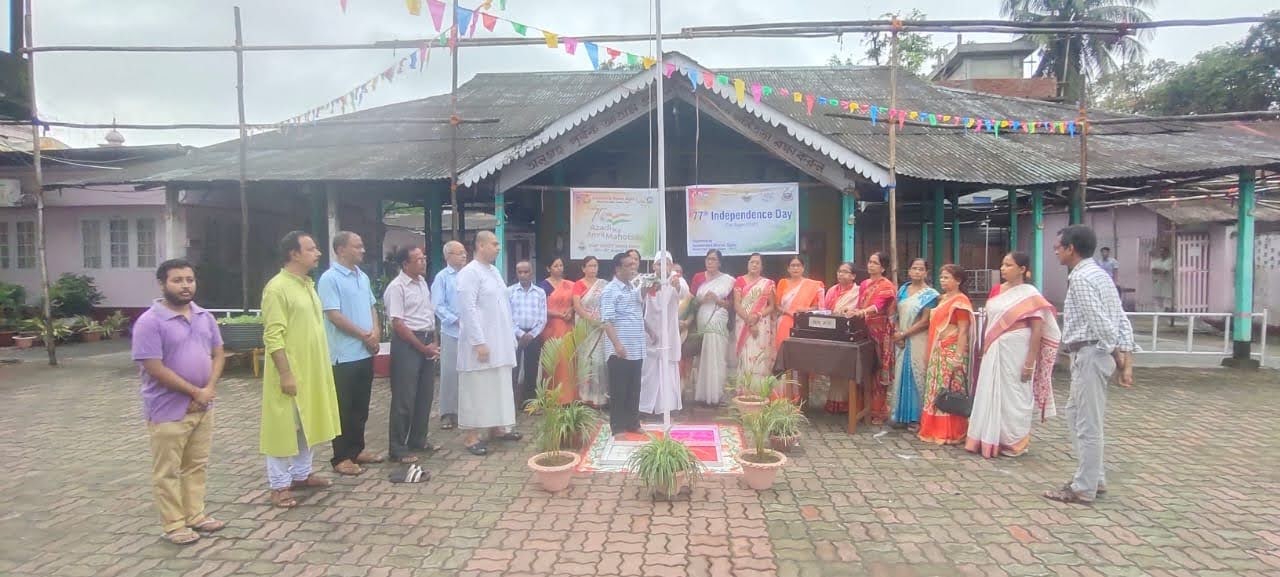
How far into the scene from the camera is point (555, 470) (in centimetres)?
418

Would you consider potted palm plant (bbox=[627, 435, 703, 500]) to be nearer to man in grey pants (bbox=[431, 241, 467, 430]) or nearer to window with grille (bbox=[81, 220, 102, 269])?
man in grey pants (bbox=[431, 241, 467, 430])

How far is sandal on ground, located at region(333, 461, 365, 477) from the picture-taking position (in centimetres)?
464

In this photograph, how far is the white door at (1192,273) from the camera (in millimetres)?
13703

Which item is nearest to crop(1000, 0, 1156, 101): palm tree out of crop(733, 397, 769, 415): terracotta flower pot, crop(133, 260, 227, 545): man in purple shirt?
crop(733, 397, 769, 415): terracotta flower pot

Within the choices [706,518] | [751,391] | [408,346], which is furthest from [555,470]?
[751,391]

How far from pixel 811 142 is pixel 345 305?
16.8 feet

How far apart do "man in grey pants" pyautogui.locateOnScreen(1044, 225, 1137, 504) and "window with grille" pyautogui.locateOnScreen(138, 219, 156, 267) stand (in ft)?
51.4

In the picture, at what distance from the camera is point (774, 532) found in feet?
12.1

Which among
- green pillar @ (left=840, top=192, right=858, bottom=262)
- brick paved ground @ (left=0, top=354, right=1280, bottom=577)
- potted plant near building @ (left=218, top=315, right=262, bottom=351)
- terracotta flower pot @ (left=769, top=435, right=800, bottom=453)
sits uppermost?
green pillar @ (left=840, top=192, right=858, bottom=262)

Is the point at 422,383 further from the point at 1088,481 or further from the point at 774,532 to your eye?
the point at 1088,481

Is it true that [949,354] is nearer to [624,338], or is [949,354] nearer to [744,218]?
[624,338]

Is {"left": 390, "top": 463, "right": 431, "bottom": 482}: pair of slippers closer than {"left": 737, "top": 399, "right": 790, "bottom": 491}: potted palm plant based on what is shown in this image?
A: No

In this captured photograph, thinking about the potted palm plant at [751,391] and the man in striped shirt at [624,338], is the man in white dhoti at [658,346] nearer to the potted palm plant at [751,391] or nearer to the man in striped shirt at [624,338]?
the man in striped shirt at [624,338]

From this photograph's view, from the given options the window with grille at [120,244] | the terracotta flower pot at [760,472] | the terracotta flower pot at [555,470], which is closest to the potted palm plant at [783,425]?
the terracotta flower pot at [760,472]
